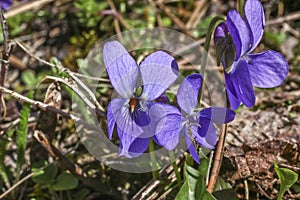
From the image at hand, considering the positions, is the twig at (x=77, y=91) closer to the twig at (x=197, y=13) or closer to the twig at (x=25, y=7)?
the twig at (x=25, y=7)

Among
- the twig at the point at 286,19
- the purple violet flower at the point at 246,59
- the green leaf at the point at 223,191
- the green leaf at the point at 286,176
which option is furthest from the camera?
the twig at the point at 286,19

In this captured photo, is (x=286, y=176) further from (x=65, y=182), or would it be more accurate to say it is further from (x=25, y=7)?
(x=25, y=7)

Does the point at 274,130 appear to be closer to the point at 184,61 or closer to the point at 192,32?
the point at 184,61

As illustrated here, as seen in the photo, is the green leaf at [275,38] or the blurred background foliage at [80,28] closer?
the blurred background foliage at [80,28]

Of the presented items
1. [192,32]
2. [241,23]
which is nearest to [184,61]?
[192,32]

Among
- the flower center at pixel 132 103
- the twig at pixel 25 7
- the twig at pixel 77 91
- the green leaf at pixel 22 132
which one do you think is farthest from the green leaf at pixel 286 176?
the twig at pixel 25 7

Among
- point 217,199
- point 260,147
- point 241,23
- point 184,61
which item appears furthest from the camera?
point 184,61

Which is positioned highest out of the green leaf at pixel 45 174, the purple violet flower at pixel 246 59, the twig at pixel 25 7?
the twig at pixel 25 7

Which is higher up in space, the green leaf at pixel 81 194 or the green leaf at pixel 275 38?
the green leaf at pixel 81 194
